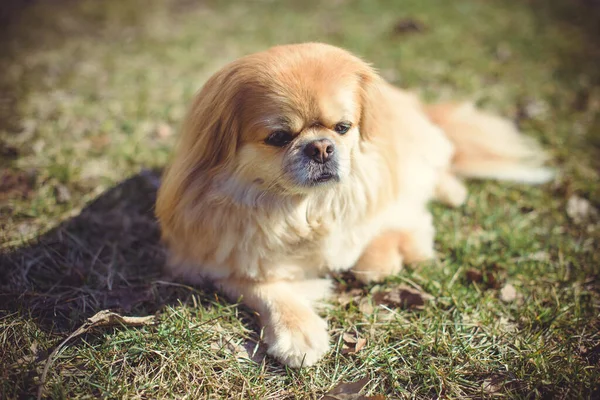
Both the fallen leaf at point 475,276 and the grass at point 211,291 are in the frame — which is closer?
the grass at point 211,291

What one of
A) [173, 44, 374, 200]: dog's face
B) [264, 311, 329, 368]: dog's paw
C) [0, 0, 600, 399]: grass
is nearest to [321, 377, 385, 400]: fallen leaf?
[0, 0, 600, 399]: grass

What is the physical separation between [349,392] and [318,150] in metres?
1.06

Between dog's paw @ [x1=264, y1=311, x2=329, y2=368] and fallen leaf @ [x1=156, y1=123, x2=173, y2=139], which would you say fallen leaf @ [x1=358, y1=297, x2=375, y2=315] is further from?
fallen leaf @ [x1=156, y1=123, x2=173, y2=139]

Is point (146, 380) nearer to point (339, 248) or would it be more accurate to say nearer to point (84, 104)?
point (339, 248)

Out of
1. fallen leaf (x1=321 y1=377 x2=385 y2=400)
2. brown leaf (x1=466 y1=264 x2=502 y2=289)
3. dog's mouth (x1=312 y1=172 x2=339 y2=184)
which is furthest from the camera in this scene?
brown leaf (x1=466 y1=264 x2=502 y2=289)

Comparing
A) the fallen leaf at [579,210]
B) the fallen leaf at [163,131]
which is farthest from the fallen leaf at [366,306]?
the fallen leaf at [163,131]

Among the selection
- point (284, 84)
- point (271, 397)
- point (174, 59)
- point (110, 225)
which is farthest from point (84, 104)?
point (271, 397)

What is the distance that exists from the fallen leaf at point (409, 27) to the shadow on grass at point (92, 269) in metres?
3.73

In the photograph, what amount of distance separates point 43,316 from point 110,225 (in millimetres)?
721

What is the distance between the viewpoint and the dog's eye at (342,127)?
6.99ft

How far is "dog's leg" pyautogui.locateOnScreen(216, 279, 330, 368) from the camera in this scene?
2000mm

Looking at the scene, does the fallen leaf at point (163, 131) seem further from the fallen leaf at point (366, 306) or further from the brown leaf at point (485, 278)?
the brown leaf at point (485, 278)

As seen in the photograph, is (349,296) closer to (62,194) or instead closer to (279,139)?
(279,139)

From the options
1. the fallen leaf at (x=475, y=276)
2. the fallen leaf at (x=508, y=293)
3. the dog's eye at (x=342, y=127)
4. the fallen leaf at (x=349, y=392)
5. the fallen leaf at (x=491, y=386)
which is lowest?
the fallen leaf at (x=349, y=392)
